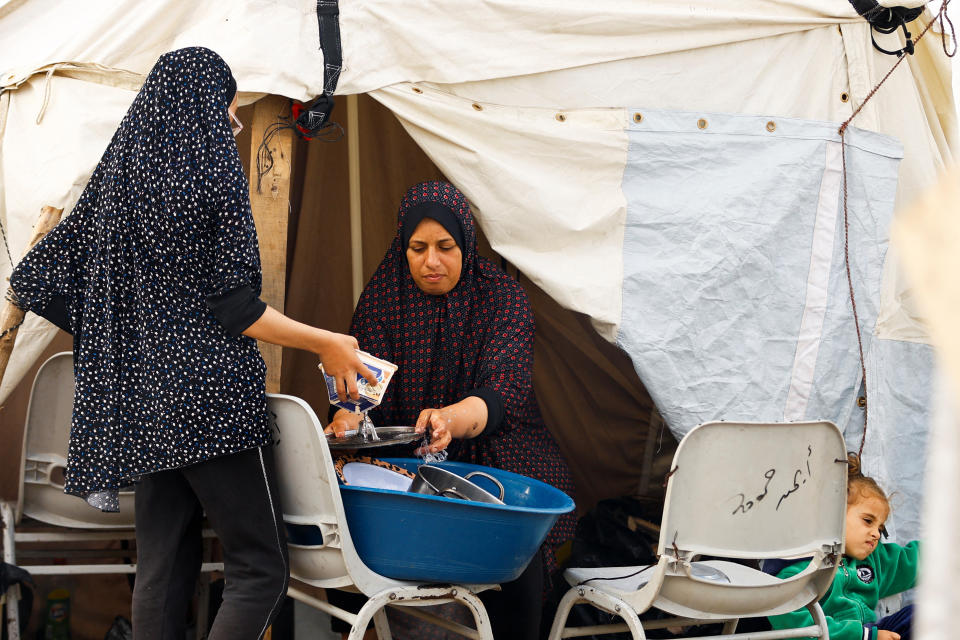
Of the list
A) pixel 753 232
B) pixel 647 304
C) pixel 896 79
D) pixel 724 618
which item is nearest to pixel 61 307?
pixel 647 304

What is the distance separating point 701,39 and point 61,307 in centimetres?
199

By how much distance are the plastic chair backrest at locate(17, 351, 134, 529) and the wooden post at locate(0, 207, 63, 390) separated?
24cm

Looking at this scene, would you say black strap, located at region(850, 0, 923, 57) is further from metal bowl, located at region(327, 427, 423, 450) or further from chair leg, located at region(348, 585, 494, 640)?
chair leg, located at region(348, 585, 494, 640)

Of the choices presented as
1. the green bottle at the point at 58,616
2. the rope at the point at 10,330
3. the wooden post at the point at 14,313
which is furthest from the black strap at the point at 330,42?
the green bottle at the point at 58,616

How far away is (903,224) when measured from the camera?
499 mm

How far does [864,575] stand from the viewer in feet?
9.22

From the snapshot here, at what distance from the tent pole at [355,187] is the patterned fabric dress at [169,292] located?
68.7 inches

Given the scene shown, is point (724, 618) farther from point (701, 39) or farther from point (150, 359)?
point (701, 39)

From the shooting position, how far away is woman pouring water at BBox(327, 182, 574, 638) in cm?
280

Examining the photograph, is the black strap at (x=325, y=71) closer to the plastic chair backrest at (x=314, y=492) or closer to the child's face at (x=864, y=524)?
the plastic chair backrest at (x=314, y=492)

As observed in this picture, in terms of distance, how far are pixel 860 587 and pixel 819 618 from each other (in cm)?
42

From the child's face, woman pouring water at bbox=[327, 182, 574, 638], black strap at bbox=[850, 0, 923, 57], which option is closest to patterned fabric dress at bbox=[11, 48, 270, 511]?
woman pouring water at bbox=[327, 182, 574, 638]

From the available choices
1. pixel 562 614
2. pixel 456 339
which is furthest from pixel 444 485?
pixel 456 339

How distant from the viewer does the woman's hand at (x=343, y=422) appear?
2500mm
